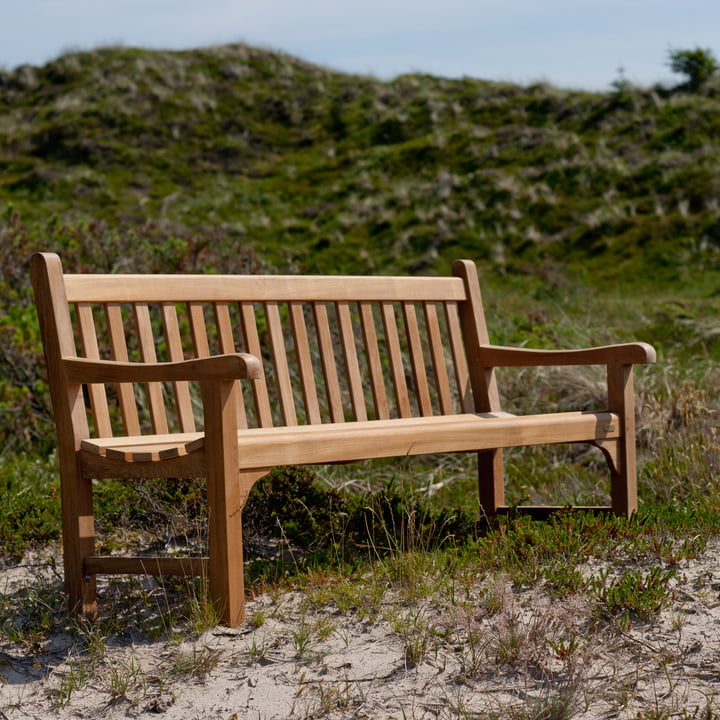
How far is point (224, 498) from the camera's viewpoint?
3182mm

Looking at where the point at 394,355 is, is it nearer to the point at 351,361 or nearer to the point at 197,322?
the point at 351,361

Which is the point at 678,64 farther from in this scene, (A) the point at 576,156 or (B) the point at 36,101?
(B) the point at 36,101

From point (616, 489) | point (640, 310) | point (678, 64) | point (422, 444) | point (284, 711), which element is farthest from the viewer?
point (678, 64)

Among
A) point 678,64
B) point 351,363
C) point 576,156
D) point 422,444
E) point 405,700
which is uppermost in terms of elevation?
point 678,64

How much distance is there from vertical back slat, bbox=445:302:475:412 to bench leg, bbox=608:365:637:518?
72 centimetres

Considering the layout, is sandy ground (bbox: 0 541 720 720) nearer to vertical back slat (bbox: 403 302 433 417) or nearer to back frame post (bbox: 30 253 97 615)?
back frame post (bbox: 30 253 97 615)

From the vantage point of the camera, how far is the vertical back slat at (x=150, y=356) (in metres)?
3.90

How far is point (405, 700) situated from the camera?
8.99ft

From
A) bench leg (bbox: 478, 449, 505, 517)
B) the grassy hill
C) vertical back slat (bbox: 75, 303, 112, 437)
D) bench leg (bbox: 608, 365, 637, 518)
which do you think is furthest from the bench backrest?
the grassy hill

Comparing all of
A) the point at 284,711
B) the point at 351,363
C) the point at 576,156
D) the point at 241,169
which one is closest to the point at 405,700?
the point at 284,711

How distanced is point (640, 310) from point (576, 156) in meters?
10.3

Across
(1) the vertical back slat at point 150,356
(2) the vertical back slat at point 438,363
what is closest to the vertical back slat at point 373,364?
(2) the vertical back slat at point 438,363

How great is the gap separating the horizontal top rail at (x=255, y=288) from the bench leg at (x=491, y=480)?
32.6 inches

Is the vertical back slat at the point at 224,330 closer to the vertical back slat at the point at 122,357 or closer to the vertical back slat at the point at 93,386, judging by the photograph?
the vertical back slat at the point at 122,357
